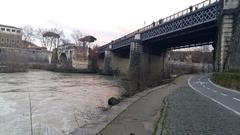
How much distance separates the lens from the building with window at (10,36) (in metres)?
164

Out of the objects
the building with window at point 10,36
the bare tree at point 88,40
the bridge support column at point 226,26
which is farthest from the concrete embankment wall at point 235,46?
the building with window at point 10,36

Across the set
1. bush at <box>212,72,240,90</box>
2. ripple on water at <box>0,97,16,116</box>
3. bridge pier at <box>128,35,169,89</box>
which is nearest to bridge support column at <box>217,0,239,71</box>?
bush at <box>212,72,240,90</box>

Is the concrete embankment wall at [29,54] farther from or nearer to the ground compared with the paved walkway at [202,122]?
farther from the ground

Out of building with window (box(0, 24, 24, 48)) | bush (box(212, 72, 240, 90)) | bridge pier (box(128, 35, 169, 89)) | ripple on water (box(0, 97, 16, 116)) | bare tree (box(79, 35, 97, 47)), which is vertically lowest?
ripple on water (box(0, 97, 16, 116))

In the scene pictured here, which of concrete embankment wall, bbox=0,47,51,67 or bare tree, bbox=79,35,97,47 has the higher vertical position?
bare tree, bbox=79,35,97,47

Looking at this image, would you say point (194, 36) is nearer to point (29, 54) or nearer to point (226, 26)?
point (226, 26)

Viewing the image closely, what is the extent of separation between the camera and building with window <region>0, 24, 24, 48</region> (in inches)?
6467

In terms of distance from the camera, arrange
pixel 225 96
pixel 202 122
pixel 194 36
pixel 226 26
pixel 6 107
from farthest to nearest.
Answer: pixel 194 36
pixel 226 26
pixel 6 107
pixel 225 96
pixel 202 122

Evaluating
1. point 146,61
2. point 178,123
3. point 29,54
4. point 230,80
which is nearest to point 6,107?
point 178,123

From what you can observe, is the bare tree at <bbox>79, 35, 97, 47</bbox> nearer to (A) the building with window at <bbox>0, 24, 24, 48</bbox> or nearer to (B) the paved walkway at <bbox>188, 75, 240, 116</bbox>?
(A) the building with window at <bbox>0, 24, 24, 48</bbox>

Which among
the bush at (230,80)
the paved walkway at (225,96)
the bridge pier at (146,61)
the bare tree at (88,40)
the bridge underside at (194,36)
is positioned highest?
the bare tree at (88,40)

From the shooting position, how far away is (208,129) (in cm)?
1063

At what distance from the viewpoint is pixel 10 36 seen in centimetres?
16962

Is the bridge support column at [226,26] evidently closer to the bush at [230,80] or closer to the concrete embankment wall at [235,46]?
the concrete embankment wall at [235,46]
